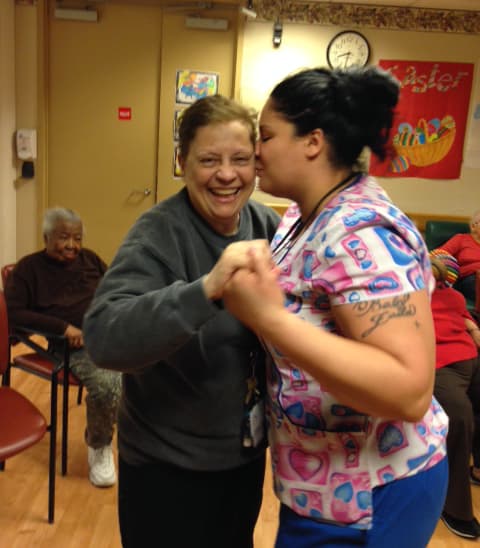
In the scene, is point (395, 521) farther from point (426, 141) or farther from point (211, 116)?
point (426, 141)

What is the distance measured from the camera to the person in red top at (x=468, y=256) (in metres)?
3.58

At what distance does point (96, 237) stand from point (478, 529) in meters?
3.74

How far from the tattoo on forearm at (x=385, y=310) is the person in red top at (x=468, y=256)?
3047 millimetres

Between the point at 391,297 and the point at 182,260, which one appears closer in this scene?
the point at 391,297

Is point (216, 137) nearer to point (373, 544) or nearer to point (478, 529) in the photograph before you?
point (373, 544)

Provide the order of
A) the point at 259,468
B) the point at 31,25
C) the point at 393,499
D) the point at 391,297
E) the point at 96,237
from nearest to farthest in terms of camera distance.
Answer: the point at 391,297 → the point at 393,499 → the point at 259,468 → the point at 31,25 → the point at 96,237

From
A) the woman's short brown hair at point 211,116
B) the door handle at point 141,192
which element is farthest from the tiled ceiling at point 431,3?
the woman's short brown hair at point 211,116

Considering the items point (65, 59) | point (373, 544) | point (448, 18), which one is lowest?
point (373, 544)

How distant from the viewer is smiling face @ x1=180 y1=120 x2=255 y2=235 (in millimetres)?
1138

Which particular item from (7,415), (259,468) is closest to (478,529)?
(259,468)

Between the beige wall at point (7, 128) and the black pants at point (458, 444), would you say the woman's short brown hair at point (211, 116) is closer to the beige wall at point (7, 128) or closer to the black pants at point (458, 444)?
the black pants at point (458, 444)

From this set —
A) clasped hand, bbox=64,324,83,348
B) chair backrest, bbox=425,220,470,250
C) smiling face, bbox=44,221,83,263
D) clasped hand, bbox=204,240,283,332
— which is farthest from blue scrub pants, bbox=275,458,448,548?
chair backrest, bbox=425,220,470,250

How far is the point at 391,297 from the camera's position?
0.77m

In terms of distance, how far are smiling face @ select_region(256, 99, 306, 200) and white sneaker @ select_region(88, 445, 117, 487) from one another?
1.85 metres
